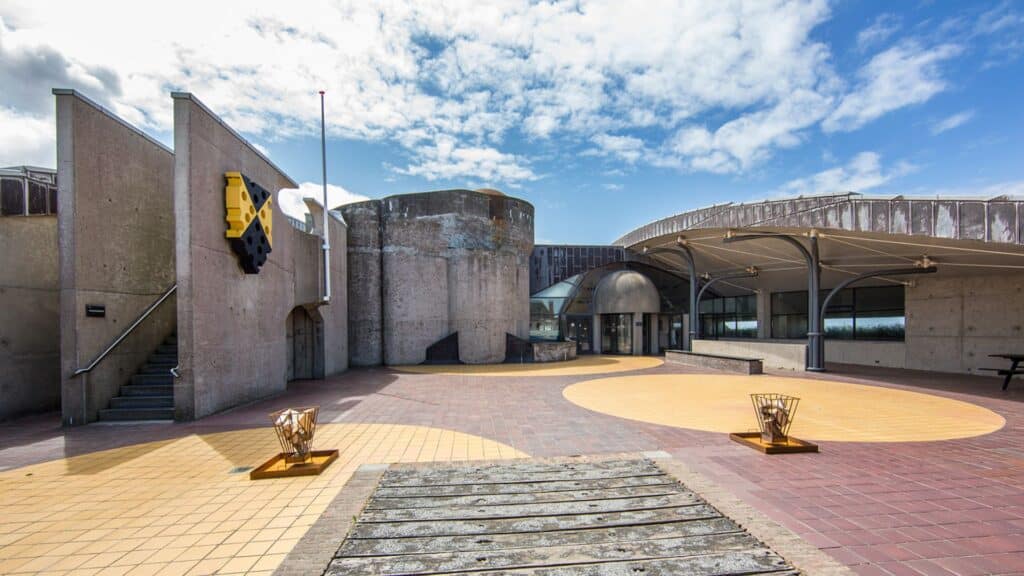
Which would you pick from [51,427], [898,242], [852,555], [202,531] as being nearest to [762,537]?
[852,555]

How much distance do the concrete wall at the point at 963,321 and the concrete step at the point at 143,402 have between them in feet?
89.8

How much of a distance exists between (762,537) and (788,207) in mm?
13687

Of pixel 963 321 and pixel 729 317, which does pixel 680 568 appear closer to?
pixel 963 321

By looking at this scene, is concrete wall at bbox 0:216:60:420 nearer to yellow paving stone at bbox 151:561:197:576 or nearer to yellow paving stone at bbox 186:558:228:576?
yellow paving stone at bbox 151:561:197:576

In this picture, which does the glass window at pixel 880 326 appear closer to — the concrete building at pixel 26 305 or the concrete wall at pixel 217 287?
the concrete wall at pixel 217 287

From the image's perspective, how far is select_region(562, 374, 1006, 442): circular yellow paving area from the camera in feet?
26.8

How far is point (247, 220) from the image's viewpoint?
10406 mm

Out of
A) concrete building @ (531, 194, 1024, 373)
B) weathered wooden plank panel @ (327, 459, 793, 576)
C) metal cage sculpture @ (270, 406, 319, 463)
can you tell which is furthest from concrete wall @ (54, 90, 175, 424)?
concrete building @ (531, 194, 1024, 373)

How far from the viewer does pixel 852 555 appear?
3.69 m

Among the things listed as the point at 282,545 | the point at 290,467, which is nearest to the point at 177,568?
the point at 282,545

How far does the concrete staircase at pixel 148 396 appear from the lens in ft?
29.9

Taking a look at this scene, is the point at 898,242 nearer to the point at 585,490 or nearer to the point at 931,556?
the point at 931,556

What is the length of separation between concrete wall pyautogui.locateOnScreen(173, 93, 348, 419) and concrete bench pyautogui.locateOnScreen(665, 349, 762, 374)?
56.4 feet

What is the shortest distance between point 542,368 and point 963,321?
17.5 metres
